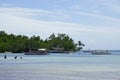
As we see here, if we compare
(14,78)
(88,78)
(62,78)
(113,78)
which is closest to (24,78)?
(14,78)

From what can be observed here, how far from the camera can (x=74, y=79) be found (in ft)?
169

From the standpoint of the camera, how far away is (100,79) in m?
51.6

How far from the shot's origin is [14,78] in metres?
52.3

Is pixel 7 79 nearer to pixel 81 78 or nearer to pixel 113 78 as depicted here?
pixel 81 78

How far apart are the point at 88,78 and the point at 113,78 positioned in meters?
3.38

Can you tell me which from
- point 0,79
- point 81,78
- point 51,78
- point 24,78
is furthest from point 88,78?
point 0,79

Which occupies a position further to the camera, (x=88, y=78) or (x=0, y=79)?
(x=88, y=78)

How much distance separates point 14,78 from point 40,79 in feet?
12.1

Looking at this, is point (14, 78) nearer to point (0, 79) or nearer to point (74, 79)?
point (0, 79)

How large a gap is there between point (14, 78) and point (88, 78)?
989 centimetres

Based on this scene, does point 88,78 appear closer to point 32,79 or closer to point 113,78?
point 113,78

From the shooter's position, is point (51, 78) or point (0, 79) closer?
point (0, 79)

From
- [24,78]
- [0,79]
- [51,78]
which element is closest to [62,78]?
[51,78]

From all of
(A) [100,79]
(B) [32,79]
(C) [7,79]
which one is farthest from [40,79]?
(A) [100,79]
